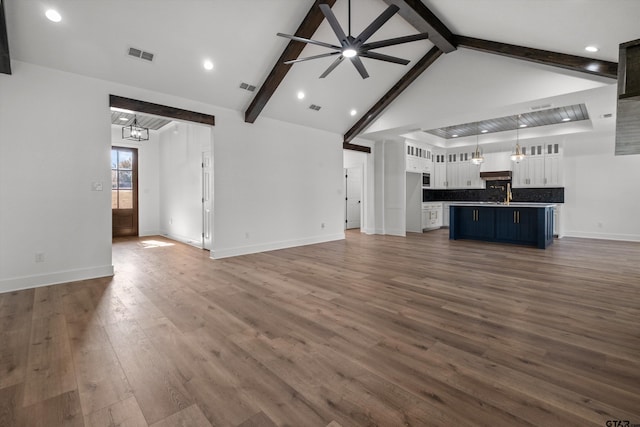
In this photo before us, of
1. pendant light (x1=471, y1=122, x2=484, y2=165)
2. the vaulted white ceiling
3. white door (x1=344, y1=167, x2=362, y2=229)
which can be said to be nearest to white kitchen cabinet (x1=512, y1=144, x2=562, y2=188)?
pendant light (x1=471, y1=122, x2=484, y2=165)

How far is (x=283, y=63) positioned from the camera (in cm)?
470

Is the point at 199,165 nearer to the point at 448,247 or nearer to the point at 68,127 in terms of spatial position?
the point at 68,127

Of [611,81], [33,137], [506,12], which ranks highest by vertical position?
[506,12]

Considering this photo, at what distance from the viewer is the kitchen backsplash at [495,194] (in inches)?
349

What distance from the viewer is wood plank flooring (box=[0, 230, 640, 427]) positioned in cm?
161

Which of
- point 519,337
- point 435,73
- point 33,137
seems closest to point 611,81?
point 435,73

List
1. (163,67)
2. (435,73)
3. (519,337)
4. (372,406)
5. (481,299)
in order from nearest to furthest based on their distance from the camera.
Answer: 1. (372,406)
2. (519,337)
3. (481,299)
4. (163,67)
5. (435,73)

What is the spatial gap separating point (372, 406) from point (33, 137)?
16.9ft

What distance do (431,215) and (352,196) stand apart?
9.38ft

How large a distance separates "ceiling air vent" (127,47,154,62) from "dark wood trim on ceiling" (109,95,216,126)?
76cm

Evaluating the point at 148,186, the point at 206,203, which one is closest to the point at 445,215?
the point at 206,203

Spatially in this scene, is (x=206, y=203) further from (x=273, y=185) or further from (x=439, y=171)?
(x=439, y=171)

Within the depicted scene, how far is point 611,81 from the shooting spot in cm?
429

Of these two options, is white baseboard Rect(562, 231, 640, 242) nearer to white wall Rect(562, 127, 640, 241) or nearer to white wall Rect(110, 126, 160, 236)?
white wall Rect(562, 127, 640, 241)
